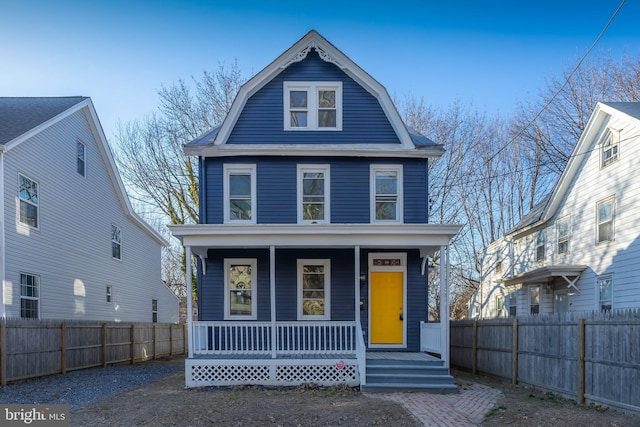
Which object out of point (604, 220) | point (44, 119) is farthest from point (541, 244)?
point (44, 119)

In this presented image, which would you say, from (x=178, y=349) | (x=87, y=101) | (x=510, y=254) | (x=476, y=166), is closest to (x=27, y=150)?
(x=87, y=101)

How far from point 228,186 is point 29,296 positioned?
6.12m

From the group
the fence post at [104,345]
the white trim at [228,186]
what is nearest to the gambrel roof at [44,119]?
the white trim at [228,186]

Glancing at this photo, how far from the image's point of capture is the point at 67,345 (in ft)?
40.8

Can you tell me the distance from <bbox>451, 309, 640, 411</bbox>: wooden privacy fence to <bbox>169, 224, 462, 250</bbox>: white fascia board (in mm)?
2611

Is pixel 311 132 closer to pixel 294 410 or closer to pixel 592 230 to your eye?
pixel 294 410

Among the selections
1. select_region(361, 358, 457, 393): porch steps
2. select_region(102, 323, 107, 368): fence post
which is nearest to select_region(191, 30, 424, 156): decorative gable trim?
select_region(361, 358, 457, 393): porch steps

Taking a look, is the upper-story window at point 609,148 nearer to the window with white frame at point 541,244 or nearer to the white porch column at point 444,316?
the window with white frame at point 541,244

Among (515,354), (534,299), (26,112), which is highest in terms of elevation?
(26,112)

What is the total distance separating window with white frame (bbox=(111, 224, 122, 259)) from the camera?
17.9m

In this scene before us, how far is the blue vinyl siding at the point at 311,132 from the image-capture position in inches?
488

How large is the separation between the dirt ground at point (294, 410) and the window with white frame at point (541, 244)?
8.23 m

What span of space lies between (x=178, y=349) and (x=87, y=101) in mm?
11265

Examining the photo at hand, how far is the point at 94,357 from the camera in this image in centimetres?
1382
